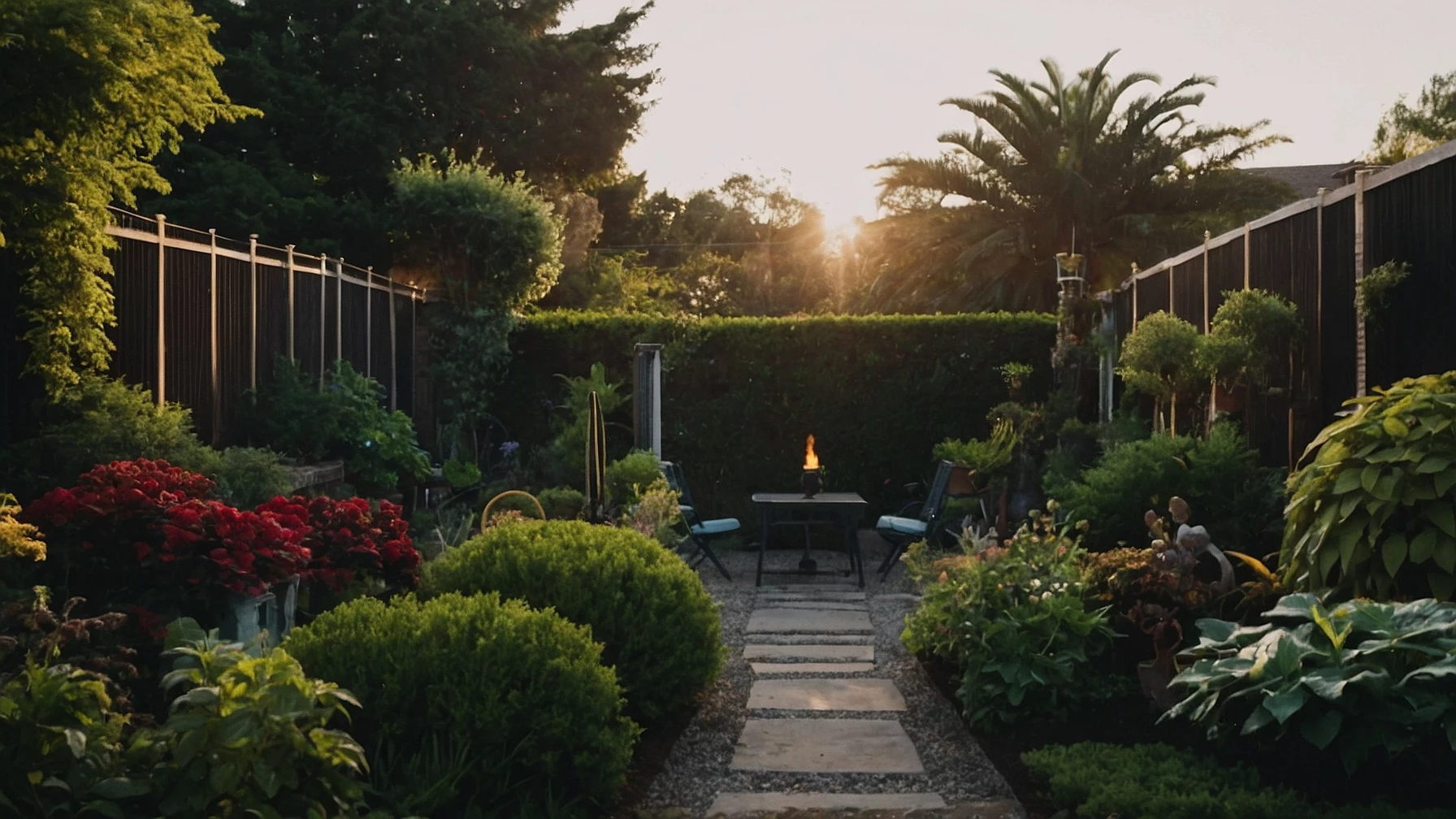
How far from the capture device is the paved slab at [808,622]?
7418mm

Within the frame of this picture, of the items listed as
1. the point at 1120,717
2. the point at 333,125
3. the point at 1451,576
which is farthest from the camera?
the point at 333,125

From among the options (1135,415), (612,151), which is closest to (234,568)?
(1135,415)

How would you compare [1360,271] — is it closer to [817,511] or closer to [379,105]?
[817,511]

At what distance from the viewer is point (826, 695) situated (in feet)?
18.6

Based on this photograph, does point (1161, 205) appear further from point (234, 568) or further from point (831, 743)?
point (234, 568)

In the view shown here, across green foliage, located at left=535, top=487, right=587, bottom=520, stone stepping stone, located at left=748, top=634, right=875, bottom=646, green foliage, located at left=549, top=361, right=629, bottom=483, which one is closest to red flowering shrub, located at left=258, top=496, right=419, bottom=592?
stone stepping stone, located at left=748, top=634, right=875, bottom=646

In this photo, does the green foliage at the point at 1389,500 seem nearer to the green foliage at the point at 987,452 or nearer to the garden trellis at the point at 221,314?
the garden trellis at the point at 221,314

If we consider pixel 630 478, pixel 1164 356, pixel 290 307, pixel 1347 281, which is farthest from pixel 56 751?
pixel 630 478

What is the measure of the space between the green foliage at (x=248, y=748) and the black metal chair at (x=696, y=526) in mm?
6376

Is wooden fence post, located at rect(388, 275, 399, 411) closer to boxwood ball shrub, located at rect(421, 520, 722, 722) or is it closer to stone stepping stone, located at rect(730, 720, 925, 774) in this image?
boxwood ball shrub, located at rect(421, 520, 722, 722)

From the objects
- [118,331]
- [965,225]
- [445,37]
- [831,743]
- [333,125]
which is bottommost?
[831,743]

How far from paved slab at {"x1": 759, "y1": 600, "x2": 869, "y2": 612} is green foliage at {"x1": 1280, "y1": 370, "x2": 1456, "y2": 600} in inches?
154

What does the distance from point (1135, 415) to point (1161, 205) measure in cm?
857

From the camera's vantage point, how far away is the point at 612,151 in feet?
68.5
